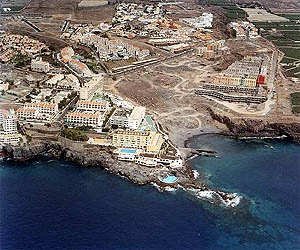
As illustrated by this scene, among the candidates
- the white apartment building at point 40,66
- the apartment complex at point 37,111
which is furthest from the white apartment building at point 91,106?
the white apartment building at point 40,66

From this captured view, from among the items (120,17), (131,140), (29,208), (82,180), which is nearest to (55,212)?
(29,208)

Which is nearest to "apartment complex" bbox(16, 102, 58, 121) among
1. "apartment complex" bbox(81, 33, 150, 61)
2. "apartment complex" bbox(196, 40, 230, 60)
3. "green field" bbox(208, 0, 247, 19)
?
"apartment complex" bbox(81, 33, 150, 61)

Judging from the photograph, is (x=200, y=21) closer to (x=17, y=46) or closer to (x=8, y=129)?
(x=17, y=46)

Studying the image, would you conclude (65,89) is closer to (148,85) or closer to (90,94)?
(90,94)

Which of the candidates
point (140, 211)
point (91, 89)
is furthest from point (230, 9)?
point (140, 211)

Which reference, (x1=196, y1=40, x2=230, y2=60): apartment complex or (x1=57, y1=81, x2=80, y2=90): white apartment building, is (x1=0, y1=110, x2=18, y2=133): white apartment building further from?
(x1=196, y1=40, x2=230, y2=60): apartment complex

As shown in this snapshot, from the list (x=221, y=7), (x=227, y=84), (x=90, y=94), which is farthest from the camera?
(x=221, y=7)

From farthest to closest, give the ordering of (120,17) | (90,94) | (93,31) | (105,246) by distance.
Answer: (120,17), (93,31), (90,94), (105,246)
